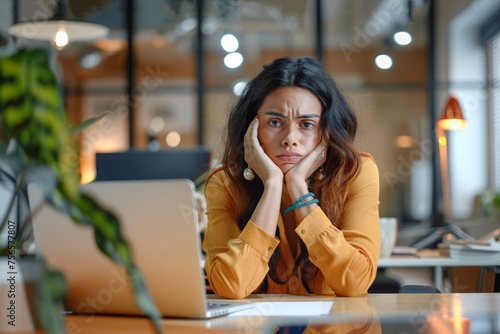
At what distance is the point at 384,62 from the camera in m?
8.30

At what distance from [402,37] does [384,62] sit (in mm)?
322

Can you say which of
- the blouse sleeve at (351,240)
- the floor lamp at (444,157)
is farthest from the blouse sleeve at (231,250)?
the floor lamp at (444,157)

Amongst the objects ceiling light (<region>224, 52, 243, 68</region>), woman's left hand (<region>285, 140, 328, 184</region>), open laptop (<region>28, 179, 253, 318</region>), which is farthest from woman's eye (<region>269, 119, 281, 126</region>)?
ceiling light (<region>224, 52, 243, 68</region>)

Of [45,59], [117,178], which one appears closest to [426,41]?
[117,178]

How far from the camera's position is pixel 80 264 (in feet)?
4.65

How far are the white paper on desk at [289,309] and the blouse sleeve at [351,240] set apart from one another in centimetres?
20

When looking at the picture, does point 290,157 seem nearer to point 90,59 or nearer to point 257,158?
point 257,158

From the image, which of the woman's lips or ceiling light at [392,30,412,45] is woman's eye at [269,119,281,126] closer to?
the woman's lips

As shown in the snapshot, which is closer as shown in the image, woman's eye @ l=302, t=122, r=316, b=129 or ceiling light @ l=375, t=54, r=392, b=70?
woman's eye @ l=302, t=122, r=316, b=129

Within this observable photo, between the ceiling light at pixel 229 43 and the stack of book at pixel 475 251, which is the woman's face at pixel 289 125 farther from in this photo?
the ceiling light at pixel 229 43

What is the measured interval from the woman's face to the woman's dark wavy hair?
26 mm

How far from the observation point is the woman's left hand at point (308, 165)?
228 centimetres

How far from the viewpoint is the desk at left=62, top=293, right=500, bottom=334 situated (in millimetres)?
1390

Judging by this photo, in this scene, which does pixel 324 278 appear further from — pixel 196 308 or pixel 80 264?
pixel 80 264
